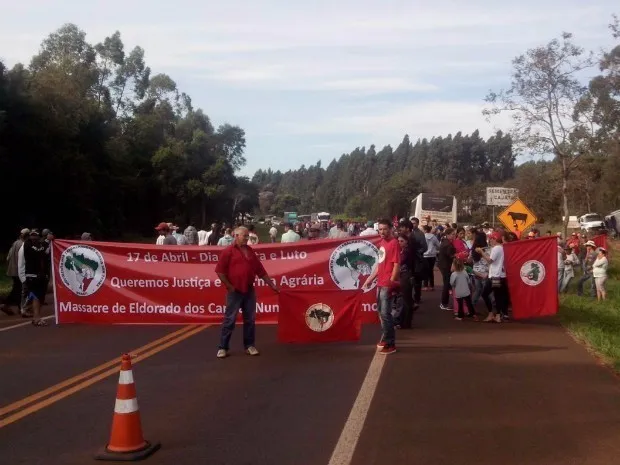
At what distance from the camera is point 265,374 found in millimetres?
9398

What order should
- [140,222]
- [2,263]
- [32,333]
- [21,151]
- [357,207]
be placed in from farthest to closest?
1. [357,207]
2. [140,222]
3. [21,151]
4. [2,263]
5. [32,333]

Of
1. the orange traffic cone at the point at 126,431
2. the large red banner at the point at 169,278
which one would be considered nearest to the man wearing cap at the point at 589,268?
the large red banner at the point at 169,278

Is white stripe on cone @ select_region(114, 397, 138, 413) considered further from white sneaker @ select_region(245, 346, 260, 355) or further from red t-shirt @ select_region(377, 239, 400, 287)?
red t-shirt @ select_region(377, 239, 400, 287)

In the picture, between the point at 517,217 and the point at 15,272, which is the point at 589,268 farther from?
the point at 15,272

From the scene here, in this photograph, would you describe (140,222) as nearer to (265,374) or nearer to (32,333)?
(32,333)

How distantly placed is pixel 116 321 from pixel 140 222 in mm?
52937

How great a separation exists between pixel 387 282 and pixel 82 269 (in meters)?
5.71

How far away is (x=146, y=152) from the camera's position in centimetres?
6569

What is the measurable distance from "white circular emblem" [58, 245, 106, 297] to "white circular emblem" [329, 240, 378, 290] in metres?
3.98

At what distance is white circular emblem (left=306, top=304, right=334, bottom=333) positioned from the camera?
11.1 metres

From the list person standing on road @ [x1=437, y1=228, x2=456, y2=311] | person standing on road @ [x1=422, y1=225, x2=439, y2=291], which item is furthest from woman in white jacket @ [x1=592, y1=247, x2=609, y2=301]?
person standing on road @ [x1=437, y1=228, x2=456, y2=311]

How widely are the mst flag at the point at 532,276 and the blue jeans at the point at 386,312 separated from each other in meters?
4.05

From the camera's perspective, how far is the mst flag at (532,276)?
14.0m

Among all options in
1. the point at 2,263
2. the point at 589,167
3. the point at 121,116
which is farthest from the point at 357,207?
the point at 2,263
